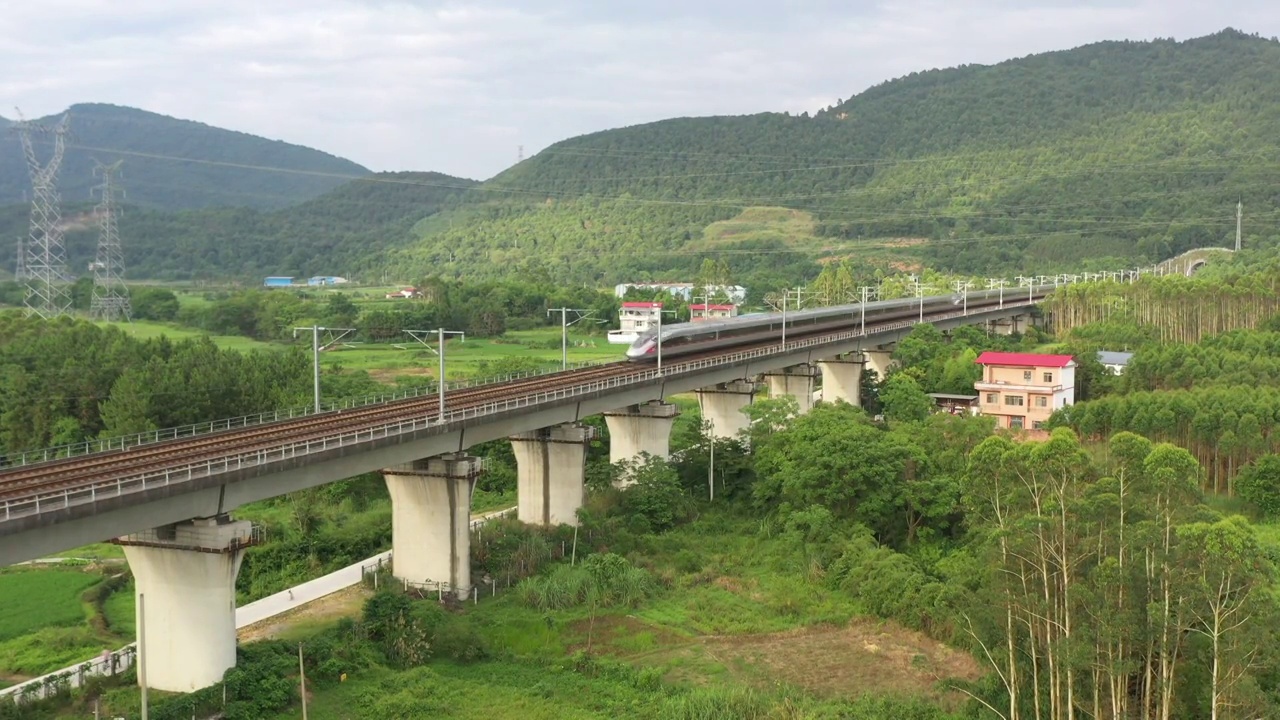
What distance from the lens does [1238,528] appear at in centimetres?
2408

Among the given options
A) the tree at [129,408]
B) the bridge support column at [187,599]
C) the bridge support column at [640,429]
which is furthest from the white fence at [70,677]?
the tree at [129,408]

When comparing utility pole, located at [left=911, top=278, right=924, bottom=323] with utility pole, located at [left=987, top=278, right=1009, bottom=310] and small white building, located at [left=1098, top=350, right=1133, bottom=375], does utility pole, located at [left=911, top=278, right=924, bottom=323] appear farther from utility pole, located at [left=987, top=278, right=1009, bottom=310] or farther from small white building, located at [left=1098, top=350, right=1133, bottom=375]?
small white building, located at [left=1098, top=350, right=1133, bottom=375]

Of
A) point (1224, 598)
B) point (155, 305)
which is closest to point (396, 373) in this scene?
point (155, 305)

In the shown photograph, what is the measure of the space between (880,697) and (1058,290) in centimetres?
7914

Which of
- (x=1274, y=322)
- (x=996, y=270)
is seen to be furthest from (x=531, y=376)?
(x=996, y=270)

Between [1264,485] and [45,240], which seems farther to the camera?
[45,240]

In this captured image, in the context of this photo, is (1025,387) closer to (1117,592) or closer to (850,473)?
(850,473)

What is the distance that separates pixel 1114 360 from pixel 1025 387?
11.7 metres

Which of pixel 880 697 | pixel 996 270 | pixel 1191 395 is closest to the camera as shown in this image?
pixel 880 697

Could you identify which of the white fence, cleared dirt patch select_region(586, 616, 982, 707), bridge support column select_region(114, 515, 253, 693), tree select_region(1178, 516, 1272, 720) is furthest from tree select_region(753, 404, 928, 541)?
the white fence

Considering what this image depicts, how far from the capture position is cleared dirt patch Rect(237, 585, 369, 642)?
3588cm

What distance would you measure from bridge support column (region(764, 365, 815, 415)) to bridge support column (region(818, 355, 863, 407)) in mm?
5493

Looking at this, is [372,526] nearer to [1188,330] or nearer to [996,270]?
[1188,330]

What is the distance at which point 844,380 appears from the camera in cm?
7931
